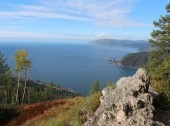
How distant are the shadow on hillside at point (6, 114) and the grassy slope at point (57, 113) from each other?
0.40 m

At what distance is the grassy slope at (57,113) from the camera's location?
16.4m

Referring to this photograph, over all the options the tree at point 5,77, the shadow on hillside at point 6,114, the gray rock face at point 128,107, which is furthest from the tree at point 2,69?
the gray rock face at point 128,107

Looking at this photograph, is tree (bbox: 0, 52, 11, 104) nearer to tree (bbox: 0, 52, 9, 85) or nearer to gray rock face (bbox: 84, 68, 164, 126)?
tree (bbox: 0, 52, 9, 85)

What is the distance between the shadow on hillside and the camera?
23.8m

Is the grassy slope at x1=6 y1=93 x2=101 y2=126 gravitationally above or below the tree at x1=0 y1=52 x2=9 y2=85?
above

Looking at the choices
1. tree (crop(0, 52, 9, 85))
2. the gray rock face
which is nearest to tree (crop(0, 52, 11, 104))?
tree (crop(0, 52, 9, 85))

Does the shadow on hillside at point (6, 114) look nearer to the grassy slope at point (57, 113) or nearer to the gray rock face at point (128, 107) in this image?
the grassy slope at point (57, 113)

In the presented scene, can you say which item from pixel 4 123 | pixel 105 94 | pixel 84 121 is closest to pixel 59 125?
pixel 84 121

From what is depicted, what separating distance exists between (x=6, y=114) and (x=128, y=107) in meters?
13.9

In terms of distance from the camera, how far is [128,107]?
1345 cm

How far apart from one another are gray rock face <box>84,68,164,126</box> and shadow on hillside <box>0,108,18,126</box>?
10.7m

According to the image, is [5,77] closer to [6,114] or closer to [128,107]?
[6,114]

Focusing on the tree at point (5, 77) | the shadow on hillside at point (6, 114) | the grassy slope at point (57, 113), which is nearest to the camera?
the grassy slope at point (57, 113)

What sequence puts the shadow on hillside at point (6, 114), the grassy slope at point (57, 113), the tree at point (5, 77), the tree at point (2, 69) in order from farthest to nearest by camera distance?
the tree at point (5, 77) → the tree at point (2, 69) → the shadow on hillside at point (6, 114) → the grassy slope at point (57, 113)
